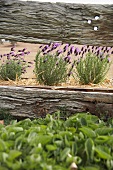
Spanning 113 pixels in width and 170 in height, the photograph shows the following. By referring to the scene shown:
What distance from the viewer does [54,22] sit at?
15.0 ft

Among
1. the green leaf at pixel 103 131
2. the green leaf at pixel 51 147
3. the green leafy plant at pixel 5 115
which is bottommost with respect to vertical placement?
the green leafy plant at pixel 5 115

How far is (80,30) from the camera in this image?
4523 mm

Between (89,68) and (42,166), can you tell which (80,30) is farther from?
(42,166)

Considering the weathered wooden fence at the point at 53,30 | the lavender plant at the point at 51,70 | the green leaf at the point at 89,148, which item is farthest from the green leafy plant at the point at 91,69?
the green leaf at the point at 89,148

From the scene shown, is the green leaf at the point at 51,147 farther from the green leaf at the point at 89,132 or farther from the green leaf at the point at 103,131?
the green leaf at the point at 103,131

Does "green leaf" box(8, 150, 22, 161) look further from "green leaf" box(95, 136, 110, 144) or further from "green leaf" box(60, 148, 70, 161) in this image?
"green leaf" box(95, 136, 110, 144)

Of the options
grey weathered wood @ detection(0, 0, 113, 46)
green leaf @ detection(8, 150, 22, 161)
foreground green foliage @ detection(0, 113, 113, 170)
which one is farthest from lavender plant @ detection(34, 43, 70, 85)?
green leaf @ detection(8, 150, 22, 161)

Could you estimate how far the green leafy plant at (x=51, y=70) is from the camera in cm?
560

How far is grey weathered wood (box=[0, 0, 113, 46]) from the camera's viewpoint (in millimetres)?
4489

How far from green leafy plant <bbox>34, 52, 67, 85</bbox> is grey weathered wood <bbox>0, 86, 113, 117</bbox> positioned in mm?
887

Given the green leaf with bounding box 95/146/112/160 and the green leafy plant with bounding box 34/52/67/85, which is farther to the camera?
the green leafy plant with bounding box 34/52/67/85

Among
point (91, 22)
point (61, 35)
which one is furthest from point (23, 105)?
point (91, 22)

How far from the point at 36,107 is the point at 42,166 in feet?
8.60

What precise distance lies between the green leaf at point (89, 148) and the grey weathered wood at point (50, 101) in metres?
1.90
